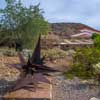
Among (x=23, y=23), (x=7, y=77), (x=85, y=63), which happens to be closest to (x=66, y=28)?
(x=23, y=23)

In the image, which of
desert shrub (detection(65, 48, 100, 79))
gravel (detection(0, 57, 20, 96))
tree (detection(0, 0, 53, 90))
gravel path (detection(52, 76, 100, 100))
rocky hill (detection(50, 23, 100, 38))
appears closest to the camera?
gravel path (detection(52, 76, 100, 100))

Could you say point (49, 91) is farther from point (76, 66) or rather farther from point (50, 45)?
point (50, 45)

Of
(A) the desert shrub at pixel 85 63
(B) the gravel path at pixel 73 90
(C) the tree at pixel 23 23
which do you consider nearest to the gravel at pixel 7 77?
(B) the gravel path at pixel 73 90

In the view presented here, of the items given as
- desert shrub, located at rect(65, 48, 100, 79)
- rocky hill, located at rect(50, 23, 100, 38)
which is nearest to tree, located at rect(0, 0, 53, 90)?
rocky hill, located at rect(50, 23, 100, 38)

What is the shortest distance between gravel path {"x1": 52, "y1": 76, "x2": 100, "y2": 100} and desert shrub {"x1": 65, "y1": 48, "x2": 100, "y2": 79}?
0.24 metres

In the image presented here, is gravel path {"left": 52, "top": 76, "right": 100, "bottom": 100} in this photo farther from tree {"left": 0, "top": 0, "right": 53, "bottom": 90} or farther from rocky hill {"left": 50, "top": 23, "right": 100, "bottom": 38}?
rocky hill {"left": 50, "top": 23, "right": 100, "bottom": 38}

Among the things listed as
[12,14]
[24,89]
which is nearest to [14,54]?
[12,14]

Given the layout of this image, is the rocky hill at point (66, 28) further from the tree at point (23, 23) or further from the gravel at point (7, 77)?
A: the gravel at point (7, 77)

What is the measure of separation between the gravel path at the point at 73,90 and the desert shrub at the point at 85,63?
0.79 feet

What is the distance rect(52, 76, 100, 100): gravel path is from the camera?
8.40 m

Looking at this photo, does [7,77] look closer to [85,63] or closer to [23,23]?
[85,63]

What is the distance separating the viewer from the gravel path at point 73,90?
840 centimetres

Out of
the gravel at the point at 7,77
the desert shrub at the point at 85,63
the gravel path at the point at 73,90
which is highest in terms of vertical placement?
the desert shrub at the point at 85,63

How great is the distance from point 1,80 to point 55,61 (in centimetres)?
591
